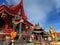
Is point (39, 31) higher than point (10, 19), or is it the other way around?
point (10, 19)

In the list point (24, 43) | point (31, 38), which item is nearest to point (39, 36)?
point (31, 38)

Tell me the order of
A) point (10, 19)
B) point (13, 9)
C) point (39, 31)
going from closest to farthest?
point (39, 31) < point (10, 19) < point (13, 9)

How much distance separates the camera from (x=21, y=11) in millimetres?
26250

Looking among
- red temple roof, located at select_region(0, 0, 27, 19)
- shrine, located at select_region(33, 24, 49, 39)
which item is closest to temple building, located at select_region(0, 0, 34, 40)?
red temple roof, located at select_region(0, 0, 27, 19)

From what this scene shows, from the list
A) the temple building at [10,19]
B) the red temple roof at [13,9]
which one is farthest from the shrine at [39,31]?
the red temple roof at [13,9]

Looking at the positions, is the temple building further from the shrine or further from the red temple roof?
the shrine

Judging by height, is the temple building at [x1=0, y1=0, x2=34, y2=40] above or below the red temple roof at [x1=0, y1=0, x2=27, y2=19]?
below

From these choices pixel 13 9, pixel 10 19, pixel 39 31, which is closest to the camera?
pixel 39 31

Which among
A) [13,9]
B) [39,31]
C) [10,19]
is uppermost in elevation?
[13,9]

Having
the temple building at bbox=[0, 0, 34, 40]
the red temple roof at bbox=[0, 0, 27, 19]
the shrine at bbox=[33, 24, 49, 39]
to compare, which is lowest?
the shrine at bbox=[33, 24, 49, 39]

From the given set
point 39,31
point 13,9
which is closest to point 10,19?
point 13,9

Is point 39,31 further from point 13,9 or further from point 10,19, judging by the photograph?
point 13,9

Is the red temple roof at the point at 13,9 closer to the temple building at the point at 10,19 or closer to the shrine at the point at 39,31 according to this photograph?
the temple building at the point at 10,19

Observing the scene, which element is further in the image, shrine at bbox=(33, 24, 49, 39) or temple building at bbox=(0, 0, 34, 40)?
shrine at bbox=(33, 24, 49, 39)
